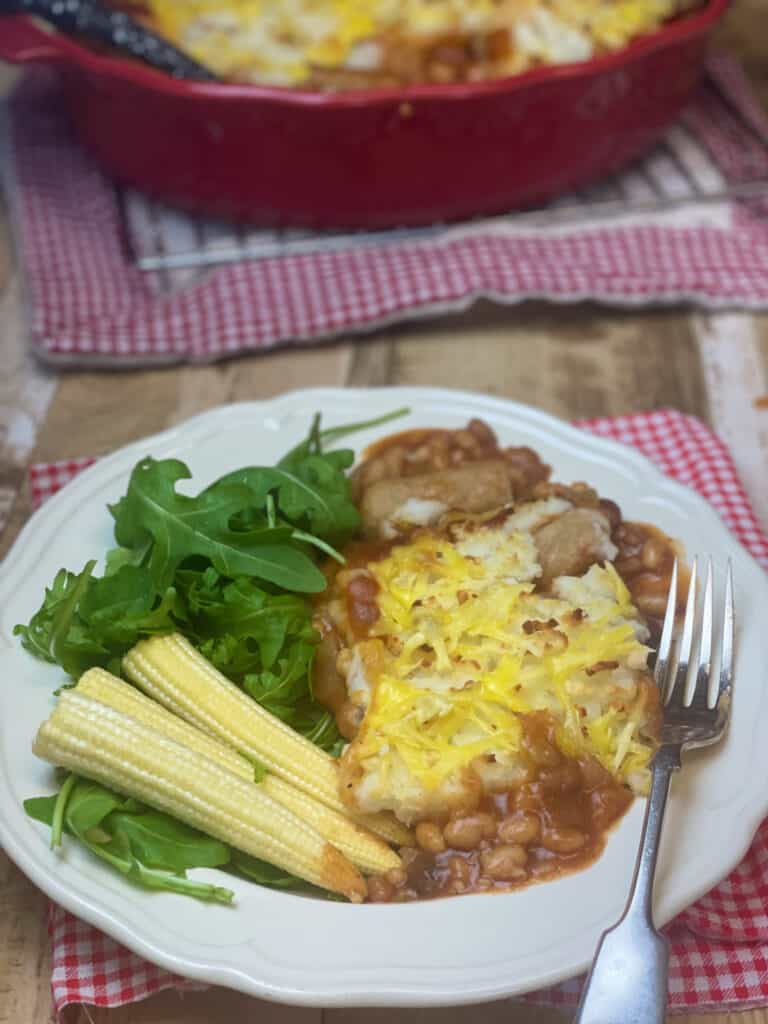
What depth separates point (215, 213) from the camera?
3.41 metres

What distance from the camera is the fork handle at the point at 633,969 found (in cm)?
140

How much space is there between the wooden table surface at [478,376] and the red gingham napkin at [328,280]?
66 mm

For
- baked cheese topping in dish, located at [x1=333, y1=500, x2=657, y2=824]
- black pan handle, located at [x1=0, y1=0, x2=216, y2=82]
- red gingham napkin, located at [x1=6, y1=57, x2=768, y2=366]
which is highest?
black pan handle, located at [x1=0, y1=0, x2=216, y2=82]

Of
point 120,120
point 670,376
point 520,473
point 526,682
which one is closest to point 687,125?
point 670,376

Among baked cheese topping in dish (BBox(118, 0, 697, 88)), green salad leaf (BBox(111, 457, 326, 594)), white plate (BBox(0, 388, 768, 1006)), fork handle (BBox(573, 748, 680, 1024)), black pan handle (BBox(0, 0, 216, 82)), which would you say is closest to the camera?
fork handle (BBox(573, 748, 680, 1024))

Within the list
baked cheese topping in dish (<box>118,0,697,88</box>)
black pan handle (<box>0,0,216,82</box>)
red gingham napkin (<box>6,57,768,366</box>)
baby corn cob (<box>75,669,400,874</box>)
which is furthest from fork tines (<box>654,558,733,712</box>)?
black pan handle (<box>0,0,216,82</box>)

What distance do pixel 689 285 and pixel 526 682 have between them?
5.92 feet

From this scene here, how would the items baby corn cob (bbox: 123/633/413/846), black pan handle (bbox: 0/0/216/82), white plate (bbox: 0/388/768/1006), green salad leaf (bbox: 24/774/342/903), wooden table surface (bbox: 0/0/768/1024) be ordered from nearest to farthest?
white plate (bbox: 0/388/768/1006), green salad leaf (bbox: 24/774/342/903), baby corn cob (bbox: 123/633/413/846), wooden table surface (bbox: 0/0/768/1024), black pan handle (bbox: 0/0/216/82)

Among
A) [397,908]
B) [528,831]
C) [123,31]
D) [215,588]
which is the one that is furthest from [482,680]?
[123,31]

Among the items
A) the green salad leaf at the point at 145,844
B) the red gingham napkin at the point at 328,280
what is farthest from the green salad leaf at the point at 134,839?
the red gingham napkin at the point at 328,280

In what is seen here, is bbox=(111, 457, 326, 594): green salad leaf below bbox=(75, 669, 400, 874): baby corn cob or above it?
above

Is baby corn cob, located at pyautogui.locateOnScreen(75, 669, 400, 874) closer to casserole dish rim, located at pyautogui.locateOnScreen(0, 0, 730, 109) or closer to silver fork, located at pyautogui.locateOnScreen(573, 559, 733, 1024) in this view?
silver fork, located at pyautogui.locateOnScreen(573, 559, 733, 1024)

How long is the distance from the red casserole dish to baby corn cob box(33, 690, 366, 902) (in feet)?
5.88

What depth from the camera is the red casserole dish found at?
3.00 metres
